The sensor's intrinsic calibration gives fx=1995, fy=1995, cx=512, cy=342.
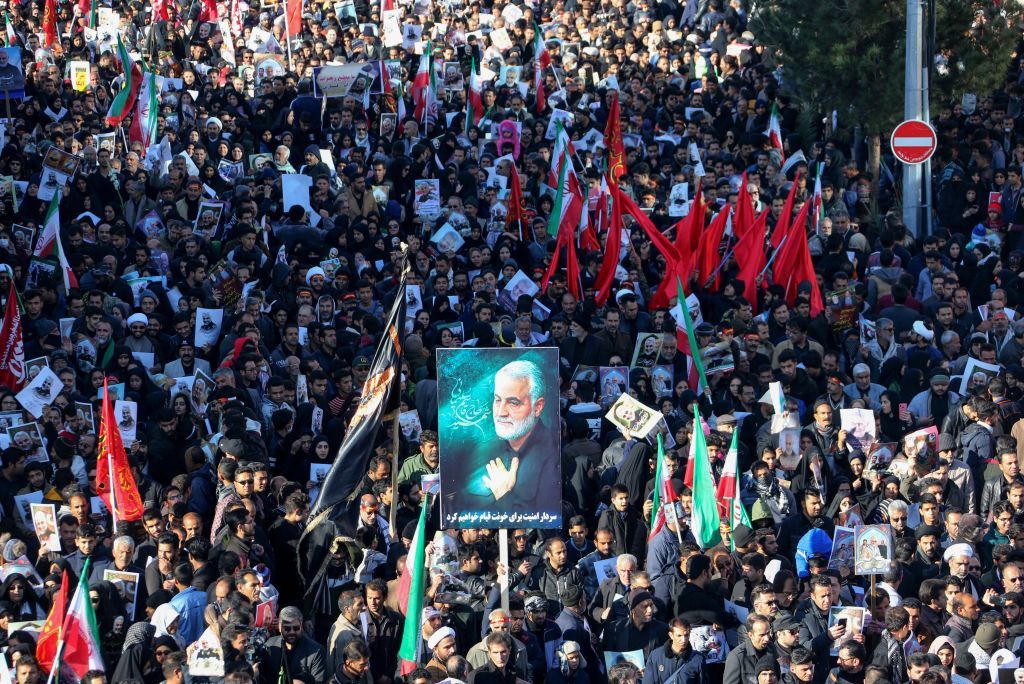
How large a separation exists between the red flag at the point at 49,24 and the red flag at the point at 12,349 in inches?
412

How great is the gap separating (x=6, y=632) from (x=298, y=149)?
11112 mm

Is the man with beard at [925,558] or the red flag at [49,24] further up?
the red flag at [49,24]

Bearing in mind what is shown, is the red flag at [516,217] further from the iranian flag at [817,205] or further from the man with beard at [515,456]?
the man with beard at [515,456]

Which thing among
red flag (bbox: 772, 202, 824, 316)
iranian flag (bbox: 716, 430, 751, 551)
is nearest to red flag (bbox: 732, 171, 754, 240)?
red flag (bbox: 772, 202, 824, 316)

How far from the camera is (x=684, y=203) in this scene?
2186cm

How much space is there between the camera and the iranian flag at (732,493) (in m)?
14.2

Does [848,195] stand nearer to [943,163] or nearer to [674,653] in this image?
[943,163]

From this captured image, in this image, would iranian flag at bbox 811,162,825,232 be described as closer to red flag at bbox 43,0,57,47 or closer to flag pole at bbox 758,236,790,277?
flag pole at bbox 758,236,790,277

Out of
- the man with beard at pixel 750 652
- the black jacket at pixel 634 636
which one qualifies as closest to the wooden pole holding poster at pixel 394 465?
the black jacket at pixel 634 636

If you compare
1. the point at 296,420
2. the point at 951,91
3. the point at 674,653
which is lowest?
the point at 674,653

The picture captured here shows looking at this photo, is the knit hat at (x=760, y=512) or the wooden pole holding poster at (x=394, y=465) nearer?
the wooden pole holding poster at (x=394, y=465)

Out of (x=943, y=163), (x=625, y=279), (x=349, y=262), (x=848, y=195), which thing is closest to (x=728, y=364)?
(x=625, y=279)

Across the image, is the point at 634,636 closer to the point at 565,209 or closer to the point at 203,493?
the point at 203,493

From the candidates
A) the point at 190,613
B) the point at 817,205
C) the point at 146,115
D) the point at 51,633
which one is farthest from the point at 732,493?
the point at 146,115
